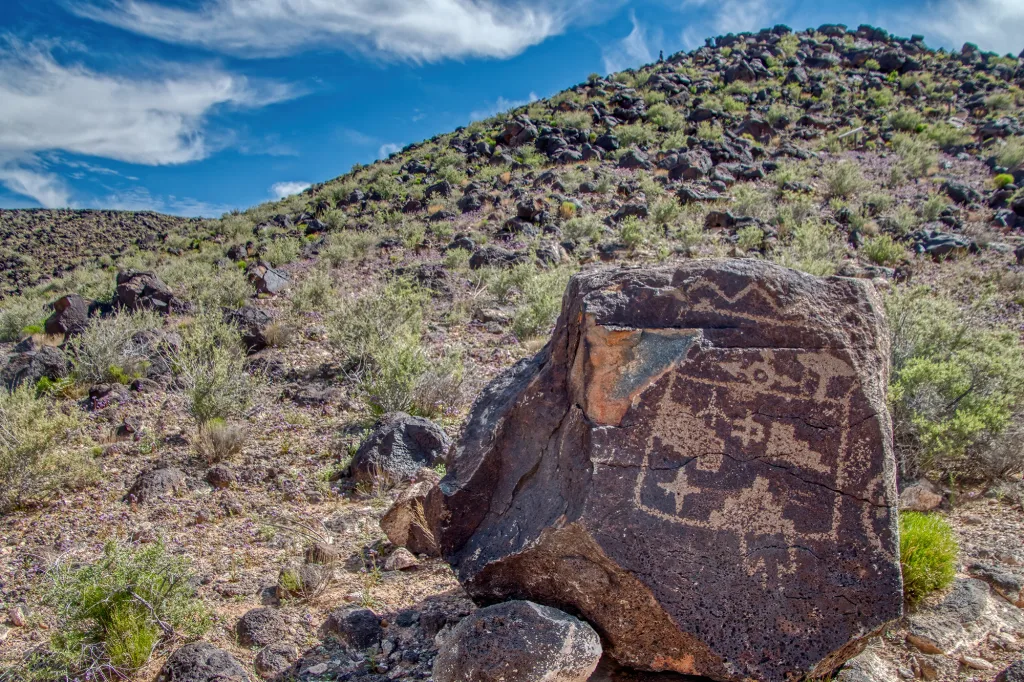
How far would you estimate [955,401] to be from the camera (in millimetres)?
4969

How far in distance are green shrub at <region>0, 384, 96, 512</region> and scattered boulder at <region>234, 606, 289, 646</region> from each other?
2.74 meters

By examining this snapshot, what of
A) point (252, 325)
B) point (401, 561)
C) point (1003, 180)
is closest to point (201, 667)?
point (401, 561)

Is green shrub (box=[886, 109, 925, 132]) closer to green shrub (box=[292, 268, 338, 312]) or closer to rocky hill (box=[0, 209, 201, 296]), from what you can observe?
green shrub (box=[292, 268, 338, 312])

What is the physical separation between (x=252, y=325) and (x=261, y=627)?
6.05 meters

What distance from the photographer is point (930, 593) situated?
10.8ft

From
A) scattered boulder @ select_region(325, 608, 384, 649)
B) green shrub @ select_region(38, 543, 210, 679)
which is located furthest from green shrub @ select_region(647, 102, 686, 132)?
green shrub @ select_region(38, 543, 210, 679)

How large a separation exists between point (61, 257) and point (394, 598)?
30487mm

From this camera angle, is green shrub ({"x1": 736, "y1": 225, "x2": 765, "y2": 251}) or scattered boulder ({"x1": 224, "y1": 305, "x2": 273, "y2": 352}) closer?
scattered boulder ({"x1": 224, "y1": 305, "x2": 273, "y2": 352})

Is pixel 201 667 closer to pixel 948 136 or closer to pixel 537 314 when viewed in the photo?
pixel 537 314

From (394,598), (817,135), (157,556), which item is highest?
(817,135)

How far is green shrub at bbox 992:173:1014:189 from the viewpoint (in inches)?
590

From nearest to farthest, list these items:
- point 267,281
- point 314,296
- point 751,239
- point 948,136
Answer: point 314,296 < point 751,239 < point 267,281 < point 948,136

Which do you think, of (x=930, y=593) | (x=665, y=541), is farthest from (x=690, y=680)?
(x=930, y=593)

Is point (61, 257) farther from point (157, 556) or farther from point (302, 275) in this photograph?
point (157, 556)
